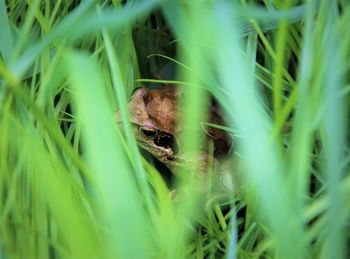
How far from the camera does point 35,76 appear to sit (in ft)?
3.05

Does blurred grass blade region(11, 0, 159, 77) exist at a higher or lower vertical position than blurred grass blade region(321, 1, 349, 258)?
higher

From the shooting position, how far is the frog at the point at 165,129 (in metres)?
1.06

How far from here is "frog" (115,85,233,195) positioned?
1063 mm

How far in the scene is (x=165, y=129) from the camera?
1.09 meters

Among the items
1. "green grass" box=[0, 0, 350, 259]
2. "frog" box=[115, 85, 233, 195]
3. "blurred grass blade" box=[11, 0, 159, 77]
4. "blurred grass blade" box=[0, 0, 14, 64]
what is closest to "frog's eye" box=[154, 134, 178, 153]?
"frog" box=[115, 85, 233, 195]

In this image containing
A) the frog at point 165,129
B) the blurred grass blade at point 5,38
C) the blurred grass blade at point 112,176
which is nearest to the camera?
the blurred grass blade at point 112,176

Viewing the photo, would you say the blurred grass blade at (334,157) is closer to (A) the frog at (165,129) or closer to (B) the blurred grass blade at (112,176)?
(B) the blurred grass blade at (112,176)

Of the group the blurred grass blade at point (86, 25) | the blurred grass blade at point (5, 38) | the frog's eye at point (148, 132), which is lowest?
the frog's eye at point (148, 132)

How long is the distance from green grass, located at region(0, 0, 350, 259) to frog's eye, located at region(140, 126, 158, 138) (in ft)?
0.32

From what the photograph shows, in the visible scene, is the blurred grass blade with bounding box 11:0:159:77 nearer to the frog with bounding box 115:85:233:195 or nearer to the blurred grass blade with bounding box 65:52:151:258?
the blurred grass blade with bounding box 65:52:151:258

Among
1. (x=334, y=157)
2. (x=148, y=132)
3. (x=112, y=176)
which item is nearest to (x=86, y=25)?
(x=112, y=176)

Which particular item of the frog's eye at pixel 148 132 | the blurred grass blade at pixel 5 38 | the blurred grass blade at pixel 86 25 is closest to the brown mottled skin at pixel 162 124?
the frog's eye at pixel 148 132

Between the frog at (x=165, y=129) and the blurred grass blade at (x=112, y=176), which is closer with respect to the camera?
the blurred grass blade at (x=112, y=176)

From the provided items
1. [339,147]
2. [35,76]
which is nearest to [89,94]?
[339,147]
